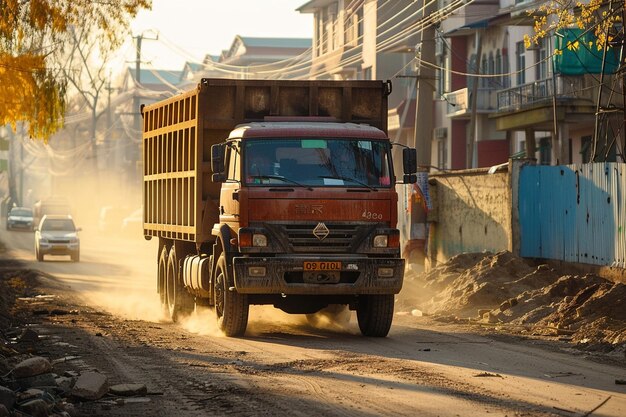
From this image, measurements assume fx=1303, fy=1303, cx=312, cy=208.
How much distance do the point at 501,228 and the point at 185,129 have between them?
10.0 metres

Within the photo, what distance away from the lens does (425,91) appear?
32938 mm

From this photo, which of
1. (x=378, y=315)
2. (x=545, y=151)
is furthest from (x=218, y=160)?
(x=545, y=151)

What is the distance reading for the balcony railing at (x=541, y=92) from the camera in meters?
40.4

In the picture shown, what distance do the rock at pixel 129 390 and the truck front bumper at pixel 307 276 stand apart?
467 centimetres

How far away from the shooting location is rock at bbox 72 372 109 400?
39.9 feet

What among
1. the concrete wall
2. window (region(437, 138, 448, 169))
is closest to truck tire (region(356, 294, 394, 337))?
the concrete wall

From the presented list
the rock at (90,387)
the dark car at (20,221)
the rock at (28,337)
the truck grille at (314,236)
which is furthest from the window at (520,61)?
the dark car at (20,221)

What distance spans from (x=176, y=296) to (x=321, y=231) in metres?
5.78

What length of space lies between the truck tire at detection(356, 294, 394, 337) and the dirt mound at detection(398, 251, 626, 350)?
8.38ft

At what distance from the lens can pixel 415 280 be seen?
28.4m

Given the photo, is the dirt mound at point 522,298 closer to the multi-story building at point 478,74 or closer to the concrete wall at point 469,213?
the concrete wall at point 469,213

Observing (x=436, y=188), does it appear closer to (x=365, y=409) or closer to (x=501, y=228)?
(x=501, y=228)

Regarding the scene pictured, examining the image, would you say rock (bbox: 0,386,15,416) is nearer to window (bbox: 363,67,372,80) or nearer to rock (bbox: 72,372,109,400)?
rock (bbox: 72,372,109,400)

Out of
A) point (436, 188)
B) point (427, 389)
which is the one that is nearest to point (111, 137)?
point (436, 188)
